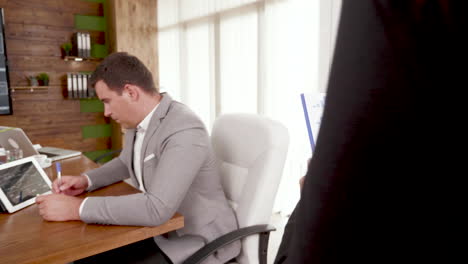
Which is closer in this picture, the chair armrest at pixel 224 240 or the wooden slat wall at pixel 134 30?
the chair armrest at pixel 224 240

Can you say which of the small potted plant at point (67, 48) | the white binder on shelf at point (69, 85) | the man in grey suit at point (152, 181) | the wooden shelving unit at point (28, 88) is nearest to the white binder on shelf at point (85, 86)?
the white binder on shelf at point (69, 85)

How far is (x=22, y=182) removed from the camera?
141 centimetres

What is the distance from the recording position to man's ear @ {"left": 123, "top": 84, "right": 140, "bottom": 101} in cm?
154

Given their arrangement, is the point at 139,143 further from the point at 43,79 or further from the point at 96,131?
the point at 96,131

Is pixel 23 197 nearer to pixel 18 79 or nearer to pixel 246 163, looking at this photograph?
pixel 246 163

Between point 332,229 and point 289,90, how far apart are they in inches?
111

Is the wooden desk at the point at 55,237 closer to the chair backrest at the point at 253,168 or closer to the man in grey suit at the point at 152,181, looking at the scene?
the man in grey suit at the point at 152,181

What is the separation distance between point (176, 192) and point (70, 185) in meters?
0.57

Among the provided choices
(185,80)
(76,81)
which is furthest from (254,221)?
(76,81)

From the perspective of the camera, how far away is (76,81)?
4746 millimetres

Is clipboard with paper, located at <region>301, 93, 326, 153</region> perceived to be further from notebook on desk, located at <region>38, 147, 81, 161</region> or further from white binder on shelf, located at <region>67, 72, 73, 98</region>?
white binder on shelf, located at <region>67, 72, 73, 98</region>

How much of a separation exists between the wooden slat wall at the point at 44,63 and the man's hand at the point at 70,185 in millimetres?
3094

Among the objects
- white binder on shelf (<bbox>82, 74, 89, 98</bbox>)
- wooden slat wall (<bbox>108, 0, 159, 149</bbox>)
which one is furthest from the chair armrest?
white binder on shelf (<bbox>82, 74, 89, 98</bbox>)

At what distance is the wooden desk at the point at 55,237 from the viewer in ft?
3.12
